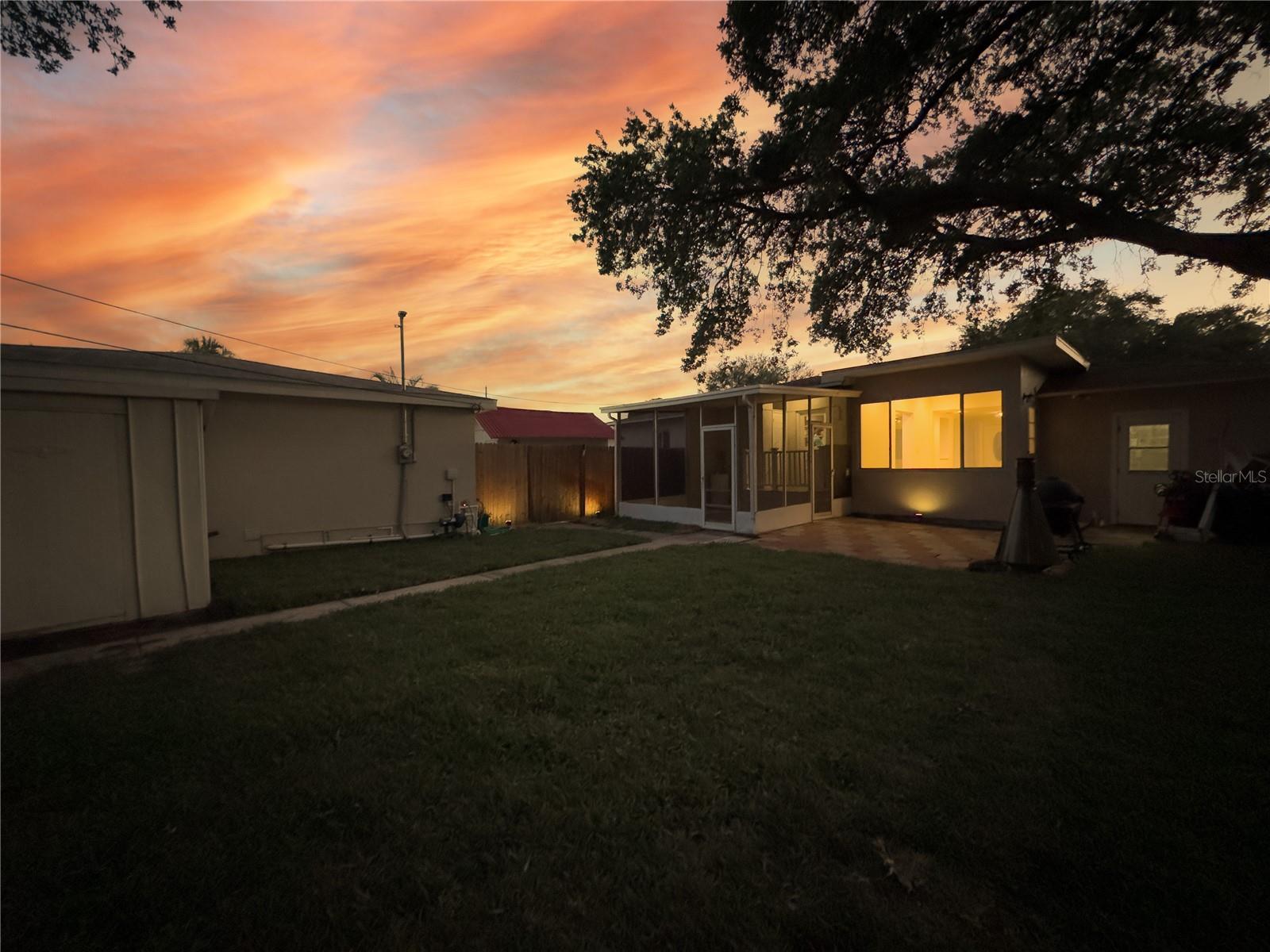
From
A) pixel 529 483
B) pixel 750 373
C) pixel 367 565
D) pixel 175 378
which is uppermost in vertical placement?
pixel 750 373

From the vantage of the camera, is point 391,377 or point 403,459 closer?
point 403,459

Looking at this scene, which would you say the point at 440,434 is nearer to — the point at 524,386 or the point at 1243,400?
the point at 1243,400

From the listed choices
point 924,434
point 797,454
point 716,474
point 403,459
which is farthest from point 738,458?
point 403,459

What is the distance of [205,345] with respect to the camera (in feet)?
85.8

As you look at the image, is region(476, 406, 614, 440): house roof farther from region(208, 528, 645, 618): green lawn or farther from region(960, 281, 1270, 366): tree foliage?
region(960, 281, 1270, 366): tree foliage

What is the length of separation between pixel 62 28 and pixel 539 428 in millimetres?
23159

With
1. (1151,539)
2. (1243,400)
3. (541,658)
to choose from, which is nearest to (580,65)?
(541,658)

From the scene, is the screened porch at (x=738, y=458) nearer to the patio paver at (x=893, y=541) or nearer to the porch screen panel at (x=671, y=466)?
the porch screen panel at (x=671, y=466)

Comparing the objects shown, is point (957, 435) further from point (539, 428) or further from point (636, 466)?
point (539, 428)

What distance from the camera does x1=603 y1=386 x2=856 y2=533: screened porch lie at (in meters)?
11.4

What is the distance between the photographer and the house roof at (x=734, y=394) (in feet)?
36.2

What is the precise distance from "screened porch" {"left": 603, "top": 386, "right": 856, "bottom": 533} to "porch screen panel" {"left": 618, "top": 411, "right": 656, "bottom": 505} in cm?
2

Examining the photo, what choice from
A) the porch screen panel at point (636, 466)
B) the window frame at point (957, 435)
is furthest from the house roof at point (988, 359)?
the porch screen panel at point (636, 466)

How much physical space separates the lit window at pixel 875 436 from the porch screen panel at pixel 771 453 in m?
2.55
